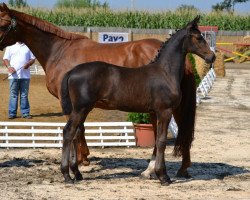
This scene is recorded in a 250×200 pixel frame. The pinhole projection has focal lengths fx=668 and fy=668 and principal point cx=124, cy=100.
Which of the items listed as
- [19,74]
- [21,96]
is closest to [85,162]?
[21,96]

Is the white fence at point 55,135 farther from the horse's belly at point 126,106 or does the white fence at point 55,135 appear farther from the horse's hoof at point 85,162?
the horse's belly at point 126,106

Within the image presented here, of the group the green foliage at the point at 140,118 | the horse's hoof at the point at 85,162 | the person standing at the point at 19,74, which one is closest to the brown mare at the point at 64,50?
the horse's hoof at the point at 85,162

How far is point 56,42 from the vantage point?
416 inches

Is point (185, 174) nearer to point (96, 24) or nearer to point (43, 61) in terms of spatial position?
point (43, 61)

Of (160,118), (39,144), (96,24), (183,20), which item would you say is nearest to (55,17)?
(96,24)

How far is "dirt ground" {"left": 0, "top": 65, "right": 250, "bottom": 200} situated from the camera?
8656 mm

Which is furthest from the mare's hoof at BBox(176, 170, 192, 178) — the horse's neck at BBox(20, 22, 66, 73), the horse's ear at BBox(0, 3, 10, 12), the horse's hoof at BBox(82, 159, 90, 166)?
the horse's ear at BBox(0, 3, 10, 12)

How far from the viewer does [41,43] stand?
10500 millimetres

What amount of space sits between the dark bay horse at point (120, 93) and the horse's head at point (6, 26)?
160 cm

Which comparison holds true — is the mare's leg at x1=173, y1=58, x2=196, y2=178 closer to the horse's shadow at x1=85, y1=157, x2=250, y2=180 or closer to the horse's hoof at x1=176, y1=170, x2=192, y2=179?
the horse's hoof at x1=176, y1=170, x2=192, y2=179

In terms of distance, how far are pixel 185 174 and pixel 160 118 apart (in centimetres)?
124

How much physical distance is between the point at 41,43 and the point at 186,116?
2565 mm

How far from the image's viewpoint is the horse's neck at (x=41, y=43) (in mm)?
10445

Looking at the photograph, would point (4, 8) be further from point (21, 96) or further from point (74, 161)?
point (21, 96)
